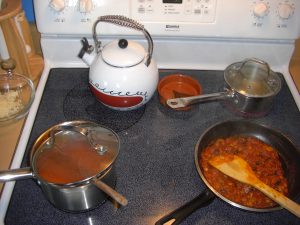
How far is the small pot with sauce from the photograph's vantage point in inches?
21.2

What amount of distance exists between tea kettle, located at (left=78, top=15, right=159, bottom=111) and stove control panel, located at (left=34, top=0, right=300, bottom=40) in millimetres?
80

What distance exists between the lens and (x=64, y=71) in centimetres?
91

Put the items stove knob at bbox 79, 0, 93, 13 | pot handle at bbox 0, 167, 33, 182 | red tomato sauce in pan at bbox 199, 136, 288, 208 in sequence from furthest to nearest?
stove knob at bbox 79, 0, 93, 13, red tomato sauce in pan at bbox 199, 136, 288, 208, pot handle at bbox 0, 167, 33, 182

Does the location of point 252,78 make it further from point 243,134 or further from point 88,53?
point 88,53

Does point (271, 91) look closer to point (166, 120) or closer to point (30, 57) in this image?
point (166, 120)

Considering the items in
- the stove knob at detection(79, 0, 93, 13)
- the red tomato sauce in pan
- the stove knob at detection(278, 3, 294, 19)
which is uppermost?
the stove knob at detection(79, 0, 93, 13)

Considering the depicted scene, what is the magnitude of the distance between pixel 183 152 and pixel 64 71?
43 cm

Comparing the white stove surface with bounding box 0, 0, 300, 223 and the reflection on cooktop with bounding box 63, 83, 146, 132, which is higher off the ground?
the white stove surface with bounding box 0, 0, 300, 223

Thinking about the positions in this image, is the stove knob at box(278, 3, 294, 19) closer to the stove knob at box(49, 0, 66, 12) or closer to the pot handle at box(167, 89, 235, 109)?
the pot handle at box(167, 89, 235, 109)

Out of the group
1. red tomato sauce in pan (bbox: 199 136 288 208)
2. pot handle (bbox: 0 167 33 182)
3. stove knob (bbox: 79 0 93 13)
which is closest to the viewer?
pot handle (bbox: 0 167 33 182)

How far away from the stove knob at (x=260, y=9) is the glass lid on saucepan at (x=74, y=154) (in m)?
0.47

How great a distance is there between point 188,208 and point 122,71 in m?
0.32

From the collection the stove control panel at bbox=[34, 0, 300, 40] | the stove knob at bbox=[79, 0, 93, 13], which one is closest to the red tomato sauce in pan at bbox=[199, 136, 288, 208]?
the stove control panel at bbox=[34, 0, 300, 40]

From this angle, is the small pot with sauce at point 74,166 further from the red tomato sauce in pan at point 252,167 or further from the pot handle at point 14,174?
the red tomato sauce in pan at point 252,167
